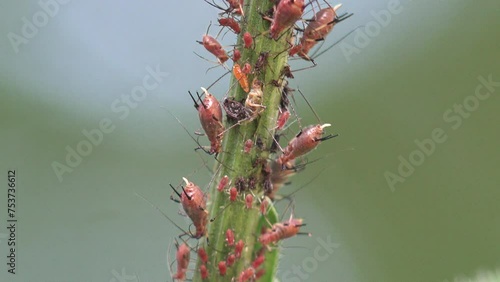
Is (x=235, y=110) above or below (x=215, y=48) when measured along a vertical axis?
below

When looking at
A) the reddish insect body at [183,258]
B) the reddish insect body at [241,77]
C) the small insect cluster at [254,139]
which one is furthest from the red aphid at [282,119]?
the reddish insect body at [183,258]

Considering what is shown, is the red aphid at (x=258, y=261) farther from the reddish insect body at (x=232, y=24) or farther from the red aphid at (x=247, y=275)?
the reddish insect body at (x=232, y=24)

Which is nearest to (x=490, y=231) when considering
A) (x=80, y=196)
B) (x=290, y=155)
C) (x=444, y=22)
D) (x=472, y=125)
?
(x=472, y=125)

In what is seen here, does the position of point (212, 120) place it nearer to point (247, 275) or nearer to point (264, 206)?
point (264, 206)

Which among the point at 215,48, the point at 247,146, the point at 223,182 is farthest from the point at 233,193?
the point at 215,48

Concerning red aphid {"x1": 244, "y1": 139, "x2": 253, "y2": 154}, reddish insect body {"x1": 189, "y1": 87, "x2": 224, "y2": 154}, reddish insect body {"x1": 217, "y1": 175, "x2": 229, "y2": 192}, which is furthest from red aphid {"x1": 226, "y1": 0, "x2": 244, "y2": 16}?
reddish insect body {"x1": 217, "y1": 175, "x2": 229, "y2": 192}

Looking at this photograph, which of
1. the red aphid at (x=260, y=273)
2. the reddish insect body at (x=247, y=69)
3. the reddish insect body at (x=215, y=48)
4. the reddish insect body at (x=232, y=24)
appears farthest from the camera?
the reddish insect body at (x=215, y=48)

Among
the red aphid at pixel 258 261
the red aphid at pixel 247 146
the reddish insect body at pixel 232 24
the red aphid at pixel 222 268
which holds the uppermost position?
the reddish insect body at pixel 232 24
